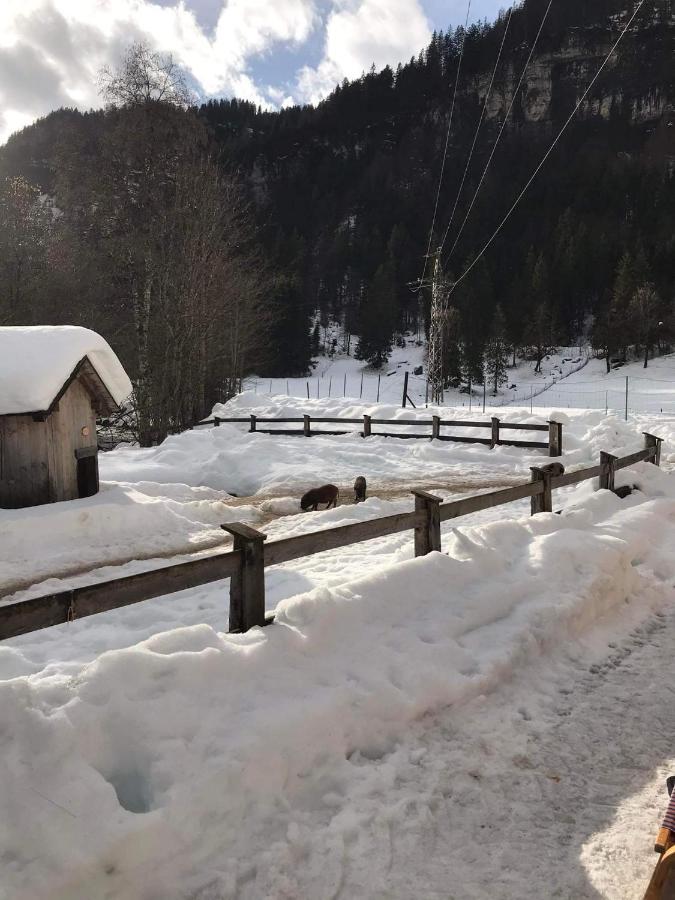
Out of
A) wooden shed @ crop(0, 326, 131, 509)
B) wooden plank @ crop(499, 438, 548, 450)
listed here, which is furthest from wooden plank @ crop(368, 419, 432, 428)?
wooden shed @ crop(0, 326, 131, 509)

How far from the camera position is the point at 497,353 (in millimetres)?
52469

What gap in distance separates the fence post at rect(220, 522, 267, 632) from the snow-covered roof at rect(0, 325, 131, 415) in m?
6.96

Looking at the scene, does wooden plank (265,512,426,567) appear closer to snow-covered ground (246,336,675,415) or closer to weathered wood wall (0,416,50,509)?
weathered wood wall (0,416,50,509)

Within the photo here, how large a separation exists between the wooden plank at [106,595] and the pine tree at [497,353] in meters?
49.5

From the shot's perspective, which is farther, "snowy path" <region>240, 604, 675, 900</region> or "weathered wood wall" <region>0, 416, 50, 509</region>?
"weathered wood wall" <region>0, 416, 50, 509</region>

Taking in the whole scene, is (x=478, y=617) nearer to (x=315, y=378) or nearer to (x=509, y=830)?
(x=509, y=830)

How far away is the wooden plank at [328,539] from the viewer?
3539 mm

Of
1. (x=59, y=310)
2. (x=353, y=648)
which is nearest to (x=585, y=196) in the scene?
(x=59, y=310)

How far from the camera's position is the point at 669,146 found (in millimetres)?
89250

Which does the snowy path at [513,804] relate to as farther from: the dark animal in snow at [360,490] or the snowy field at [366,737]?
the dark animal in snow at [360,490]

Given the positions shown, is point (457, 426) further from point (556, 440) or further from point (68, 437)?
point (68, 437)

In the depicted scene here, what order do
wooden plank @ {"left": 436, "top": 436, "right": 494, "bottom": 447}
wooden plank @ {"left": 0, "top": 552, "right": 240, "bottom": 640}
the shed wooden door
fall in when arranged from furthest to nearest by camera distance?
wooden plank @ {"left": 436, "top": 436, "right": 494, "bottom": 447} < the shed wooden door < wooden plank @ {"left": 0, "top": 552, "right": 240, "bottom": 640}

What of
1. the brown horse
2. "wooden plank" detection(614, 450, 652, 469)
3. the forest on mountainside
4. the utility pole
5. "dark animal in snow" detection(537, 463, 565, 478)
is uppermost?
the forest on mountainside

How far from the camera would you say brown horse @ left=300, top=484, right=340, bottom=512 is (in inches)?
393
